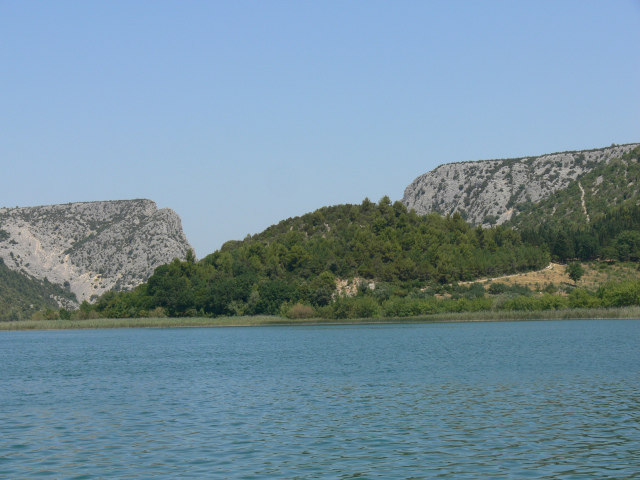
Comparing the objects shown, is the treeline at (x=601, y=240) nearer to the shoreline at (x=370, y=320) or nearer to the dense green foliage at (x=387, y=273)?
the dense green foliage at (x=387, y=273)

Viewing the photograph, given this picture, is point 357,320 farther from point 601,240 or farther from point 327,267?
point 601,240

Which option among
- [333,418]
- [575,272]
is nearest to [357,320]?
[575,272]

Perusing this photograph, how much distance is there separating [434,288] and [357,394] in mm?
112255

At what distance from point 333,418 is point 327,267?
13493cm

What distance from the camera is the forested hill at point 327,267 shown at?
14588 centimetres

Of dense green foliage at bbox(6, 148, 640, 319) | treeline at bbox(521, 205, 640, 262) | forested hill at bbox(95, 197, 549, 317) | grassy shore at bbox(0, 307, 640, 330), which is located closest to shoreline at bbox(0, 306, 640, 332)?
grassy shore at bbox(0, 307, 640, 330)

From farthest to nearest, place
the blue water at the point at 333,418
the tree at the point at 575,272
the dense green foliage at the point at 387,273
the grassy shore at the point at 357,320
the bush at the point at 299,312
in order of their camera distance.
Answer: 1. the tree at the point at 575,272
2. the bush at the point at 299,312
3. the dense green foliage at the point at 387,273
4. the grassy shore at the point at 357,320
5. the blue water at the point at 333,418

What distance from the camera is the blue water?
2080 cm

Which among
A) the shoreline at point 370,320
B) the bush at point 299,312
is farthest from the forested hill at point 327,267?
the shoreline at point 370,320

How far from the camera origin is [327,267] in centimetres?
16350

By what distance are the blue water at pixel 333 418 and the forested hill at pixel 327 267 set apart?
89609 mm

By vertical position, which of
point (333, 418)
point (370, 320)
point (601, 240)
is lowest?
point (333, 418)

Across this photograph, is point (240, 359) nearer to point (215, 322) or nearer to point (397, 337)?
point (397, 337)

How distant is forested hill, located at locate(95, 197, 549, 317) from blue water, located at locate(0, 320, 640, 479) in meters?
89.6
